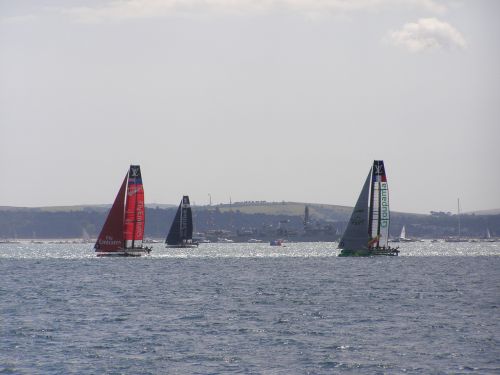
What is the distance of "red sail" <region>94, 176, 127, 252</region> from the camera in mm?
117812

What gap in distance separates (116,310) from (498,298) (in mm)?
22708

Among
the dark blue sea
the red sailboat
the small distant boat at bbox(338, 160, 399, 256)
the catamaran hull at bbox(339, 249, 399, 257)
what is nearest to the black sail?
the red sailboat

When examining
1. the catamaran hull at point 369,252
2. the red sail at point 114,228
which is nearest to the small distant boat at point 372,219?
the catamaran hull at point 369,252

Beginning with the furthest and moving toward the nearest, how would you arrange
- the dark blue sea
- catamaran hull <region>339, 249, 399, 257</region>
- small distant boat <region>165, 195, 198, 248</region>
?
small distant boat <region>165, 195, 198, 248</region>, catamaran hull <region>339, 249, 399, 257</region>, the dark blue sea

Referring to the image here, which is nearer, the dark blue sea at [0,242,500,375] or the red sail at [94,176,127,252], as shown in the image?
the dark blue sea at [0,242,500,375]

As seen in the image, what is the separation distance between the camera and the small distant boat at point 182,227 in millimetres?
180375

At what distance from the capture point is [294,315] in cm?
5306

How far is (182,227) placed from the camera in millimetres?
187625

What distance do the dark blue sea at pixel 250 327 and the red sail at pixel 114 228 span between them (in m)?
35.5

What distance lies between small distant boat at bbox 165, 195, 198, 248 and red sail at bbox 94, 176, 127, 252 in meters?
56.8

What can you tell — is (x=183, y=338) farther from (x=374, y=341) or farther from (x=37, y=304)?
(x=37, y=304)

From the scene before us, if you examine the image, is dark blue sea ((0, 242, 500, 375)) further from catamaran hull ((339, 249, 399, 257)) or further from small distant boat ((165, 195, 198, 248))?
small distant boat ((165, 195, 198, 248))

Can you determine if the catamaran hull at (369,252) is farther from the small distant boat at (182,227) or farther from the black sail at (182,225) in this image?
the small distant boat at (182,227)

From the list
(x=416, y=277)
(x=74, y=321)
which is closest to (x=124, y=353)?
(x=74, y=321)
